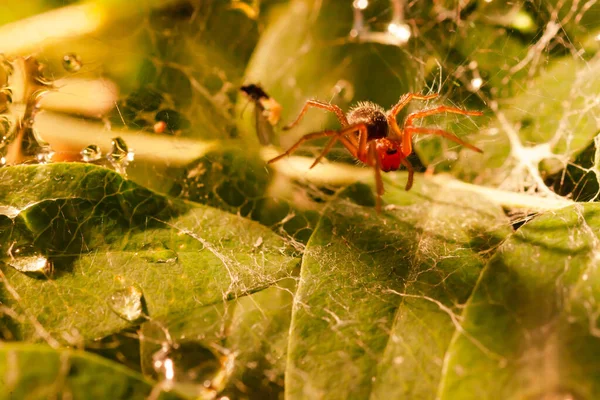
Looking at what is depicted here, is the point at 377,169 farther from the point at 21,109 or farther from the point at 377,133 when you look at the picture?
the point at 21,109

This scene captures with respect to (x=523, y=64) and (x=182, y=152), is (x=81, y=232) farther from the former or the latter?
(x=523, y=64)

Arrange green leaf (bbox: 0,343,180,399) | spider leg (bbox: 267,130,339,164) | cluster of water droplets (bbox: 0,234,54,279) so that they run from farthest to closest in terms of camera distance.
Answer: spider leg (bbox: 267,130,339,164), cluster of water droplets (bbox: 0,234,54,279), green leaf (bbox: 0,343,180,399)

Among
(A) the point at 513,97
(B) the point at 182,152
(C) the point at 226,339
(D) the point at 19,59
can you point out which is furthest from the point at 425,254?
(D) the point at 19,59

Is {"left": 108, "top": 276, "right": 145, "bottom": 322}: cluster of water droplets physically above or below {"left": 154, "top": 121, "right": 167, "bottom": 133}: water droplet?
below

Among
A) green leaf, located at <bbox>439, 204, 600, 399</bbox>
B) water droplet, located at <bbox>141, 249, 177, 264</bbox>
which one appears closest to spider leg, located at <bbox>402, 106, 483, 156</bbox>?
green leaf, located at <bbox>439, 204, 600, 399</bbox>

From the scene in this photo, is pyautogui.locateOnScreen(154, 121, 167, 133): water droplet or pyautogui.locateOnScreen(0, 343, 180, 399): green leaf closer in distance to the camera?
pyautogui.locateOnScreen(0, 343, 180, 399): green leaf

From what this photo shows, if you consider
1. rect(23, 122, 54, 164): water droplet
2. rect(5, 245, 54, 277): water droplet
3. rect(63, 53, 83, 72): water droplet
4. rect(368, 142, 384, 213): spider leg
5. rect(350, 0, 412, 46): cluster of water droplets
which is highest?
rect(350, 0, 412, 46): cluster of water droplets

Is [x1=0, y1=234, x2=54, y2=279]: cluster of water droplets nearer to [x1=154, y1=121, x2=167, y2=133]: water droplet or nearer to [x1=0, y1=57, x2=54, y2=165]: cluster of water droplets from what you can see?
[x1=0, y1=57, x2=54, y2=165]: cluster of water droplets
